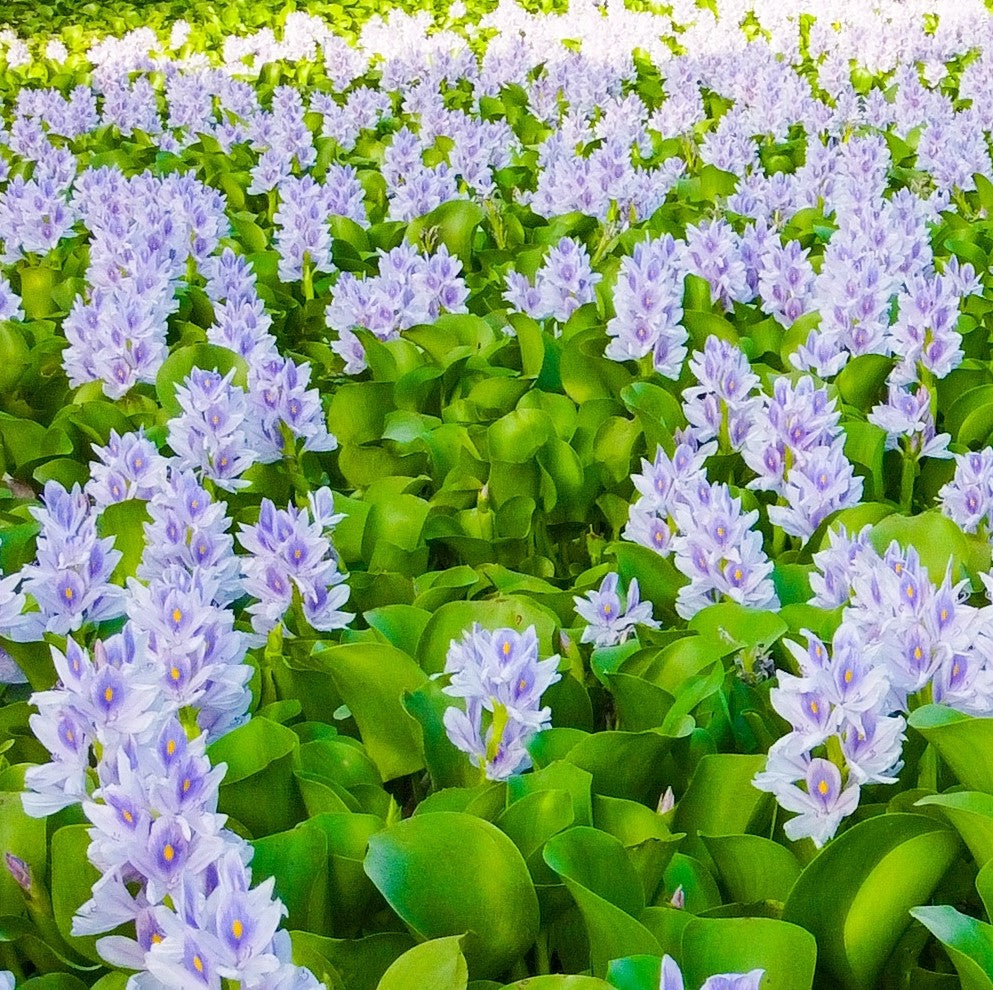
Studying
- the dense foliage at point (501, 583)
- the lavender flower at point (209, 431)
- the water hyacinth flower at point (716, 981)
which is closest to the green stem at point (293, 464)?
the dense foliage at point (501, 583)

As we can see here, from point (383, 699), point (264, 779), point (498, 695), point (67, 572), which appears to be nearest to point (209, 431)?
point (67, 572)

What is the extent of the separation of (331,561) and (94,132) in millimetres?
4963

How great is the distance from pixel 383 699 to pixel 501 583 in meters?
0.50

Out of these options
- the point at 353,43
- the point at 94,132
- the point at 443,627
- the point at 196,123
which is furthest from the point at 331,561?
the point at 353,43

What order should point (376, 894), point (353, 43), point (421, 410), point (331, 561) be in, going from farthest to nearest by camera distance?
point (353, 43)
point (421, 410)
point (331, 561)
point (376, 894)

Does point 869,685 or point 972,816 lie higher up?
point 869,685

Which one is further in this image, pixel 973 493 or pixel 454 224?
pixel 454 224

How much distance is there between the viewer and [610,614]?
1942 millimetres

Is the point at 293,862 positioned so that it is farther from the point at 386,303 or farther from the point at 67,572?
the point at 386,303

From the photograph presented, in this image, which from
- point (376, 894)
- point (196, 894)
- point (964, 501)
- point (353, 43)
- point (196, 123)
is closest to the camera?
point (196, 894)

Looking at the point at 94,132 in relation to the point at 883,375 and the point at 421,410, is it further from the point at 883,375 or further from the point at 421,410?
the point at 883,375

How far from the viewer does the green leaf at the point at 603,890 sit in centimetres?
126

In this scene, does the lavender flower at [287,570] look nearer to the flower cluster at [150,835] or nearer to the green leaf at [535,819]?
the flower cluster at [150,835]

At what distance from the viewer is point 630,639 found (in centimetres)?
195
